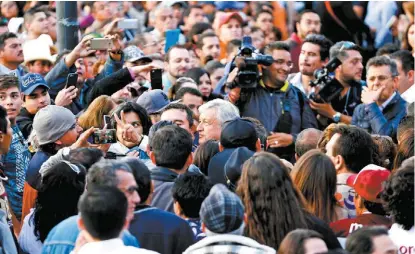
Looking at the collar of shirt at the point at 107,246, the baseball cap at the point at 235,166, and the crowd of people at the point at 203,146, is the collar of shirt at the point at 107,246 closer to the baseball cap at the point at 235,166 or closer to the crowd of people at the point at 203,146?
the crowd of people at the point at 203,146

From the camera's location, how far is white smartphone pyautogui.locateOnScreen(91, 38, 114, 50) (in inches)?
457

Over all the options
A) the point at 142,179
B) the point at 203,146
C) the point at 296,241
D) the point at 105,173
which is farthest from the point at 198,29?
the point at 296,241

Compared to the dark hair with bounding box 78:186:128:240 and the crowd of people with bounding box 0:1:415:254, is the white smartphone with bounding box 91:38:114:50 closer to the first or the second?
the crowd of people with bounding box 0:1:415:254

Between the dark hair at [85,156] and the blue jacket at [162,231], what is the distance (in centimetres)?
96

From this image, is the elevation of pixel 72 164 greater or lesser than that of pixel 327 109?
greater

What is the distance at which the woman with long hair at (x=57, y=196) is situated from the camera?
7.38 m

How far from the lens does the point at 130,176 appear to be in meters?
6.80

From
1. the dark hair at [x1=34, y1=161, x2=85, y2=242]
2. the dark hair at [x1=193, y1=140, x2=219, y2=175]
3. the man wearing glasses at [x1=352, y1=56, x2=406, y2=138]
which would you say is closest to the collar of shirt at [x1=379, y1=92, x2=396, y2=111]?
the man wearing glasses at [x1=352, y1=56, x2=406, y2=138]

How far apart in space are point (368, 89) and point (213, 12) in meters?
7.56

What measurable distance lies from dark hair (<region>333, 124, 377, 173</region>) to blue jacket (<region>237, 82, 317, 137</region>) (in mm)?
3149

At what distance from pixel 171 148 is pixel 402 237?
Result: 5.67 feet

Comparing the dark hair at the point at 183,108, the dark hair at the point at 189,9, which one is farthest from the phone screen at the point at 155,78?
the dark hair at the point at 189,9

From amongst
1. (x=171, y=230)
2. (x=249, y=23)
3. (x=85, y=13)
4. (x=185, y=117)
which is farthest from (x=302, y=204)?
(x=85, y=13)

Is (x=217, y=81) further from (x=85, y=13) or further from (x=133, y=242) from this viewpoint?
(x=133, y=242)
